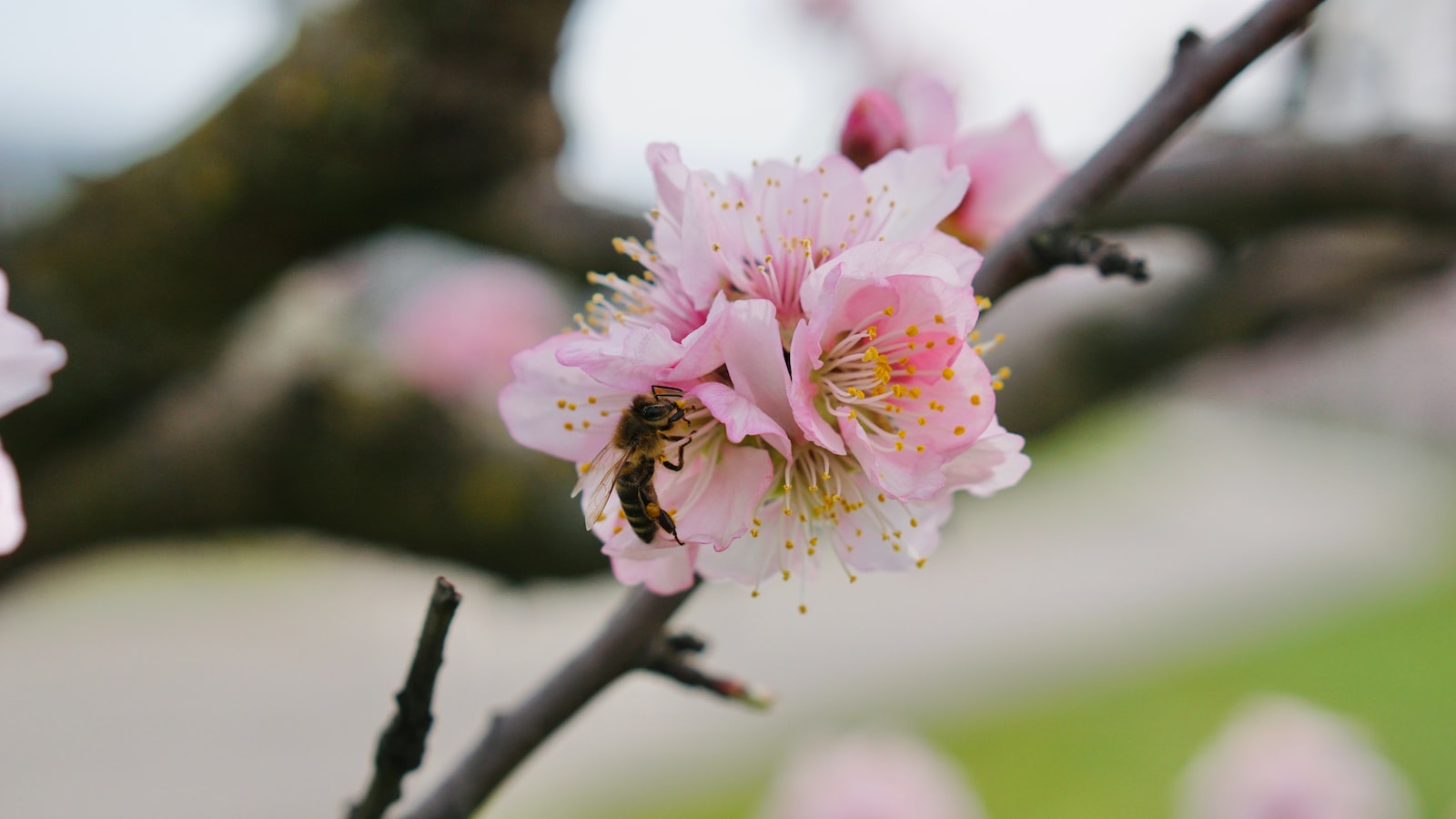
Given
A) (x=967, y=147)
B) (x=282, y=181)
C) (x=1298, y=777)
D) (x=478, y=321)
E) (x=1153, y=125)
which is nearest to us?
(x=1153, y=125)

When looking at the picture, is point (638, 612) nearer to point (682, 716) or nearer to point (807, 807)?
point (807, 807)

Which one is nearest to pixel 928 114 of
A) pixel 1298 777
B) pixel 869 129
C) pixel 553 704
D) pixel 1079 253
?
pixel 869 129

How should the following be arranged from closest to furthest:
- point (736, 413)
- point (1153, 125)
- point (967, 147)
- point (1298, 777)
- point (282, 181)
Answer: point (736, 413), point (1153, 125), point (967, 147), point (282, 181), point (1298, 777)

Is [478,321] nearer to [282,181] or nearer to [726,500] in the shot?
[282,181]

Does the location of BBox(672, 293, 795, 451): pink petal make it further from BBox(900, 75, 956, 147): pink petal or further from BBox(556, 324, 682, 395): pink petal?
BBox(900, 75, 956, 147): pink petal

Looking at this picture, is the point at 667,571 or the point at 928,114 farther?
the point at 928,114

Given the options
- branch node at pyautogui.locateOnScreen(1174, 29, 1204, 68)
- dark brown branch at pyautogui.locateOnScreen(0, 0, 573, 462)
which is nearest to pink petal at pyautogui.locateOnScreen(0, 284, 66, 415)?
branch node at pyautogui.locateOnScreen(1174, 29, 1204, 68)

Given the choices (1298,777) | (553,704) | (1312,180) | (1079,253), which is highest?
(1312,180)
